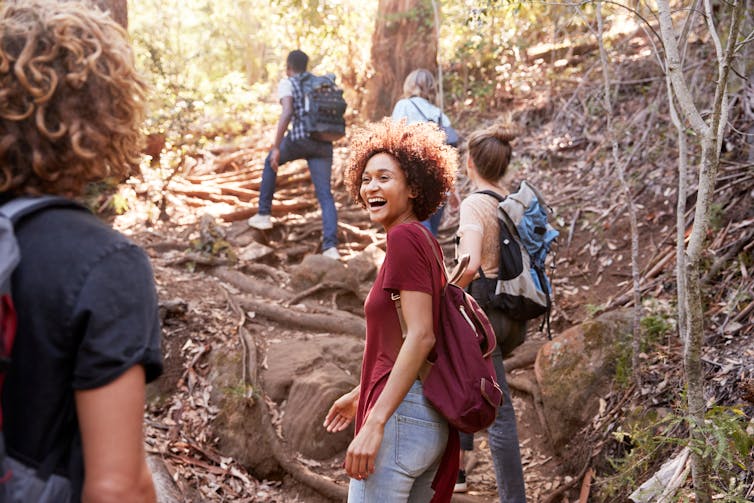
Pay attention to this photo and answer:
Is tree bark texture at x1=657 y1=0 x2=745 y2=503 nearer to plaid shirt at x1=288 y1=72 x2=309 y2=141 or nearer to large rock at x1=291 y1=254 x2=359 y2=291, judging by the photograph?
large rock at x1=291 y1=254 x2=359 y2=291

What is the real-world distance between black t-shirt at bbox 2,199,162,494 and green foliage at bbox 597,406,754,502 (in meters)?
2.30

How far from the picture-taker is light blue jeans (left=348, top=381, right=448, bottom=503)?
99.2 inches

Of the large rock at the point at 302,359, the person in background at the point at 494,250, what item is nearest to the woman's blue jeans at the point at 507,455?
the person in background at the point at 494,250

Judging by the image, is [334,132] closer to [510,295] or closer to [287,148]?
[287,148]

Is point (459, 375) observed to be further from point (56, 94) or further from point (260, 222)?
point (260, 222)

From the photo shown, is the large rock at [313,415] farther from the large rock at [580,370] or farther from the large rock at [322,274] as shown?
the large rock at [322,274]

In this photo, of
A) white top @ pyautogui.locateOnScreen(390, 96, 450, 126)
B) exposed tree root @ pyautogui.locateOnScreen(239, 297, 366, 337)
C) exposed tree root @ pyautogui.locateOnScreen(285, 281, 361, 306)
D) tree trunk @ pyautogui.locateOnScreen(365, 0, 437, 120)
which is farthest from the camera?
tree trunk @ pyautogui.locateOnScreen(365, 0, 437, 120)

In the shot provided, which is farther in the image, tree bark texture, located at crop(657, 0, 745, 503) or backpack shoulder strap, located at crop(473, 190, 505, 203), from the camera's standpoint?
backpack shoulder strap, located at crop(473, 190, 505, 203)

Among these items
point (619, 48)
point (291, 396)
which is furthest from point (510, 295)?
point (619, 48)

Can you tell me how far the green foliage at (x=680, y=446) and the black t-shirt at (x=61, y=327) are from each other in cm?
230

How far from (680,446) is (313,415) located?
→ 2.66 meters

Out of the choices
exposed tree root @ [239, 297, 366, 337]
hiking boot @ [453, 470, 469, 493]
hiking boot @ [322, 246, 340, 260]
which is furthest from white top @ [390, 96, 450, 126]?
hiking boot @ [453, 470, 469, 493]

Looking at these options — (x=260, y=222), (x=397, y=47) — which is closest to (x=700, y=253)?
(x=260, y=222)

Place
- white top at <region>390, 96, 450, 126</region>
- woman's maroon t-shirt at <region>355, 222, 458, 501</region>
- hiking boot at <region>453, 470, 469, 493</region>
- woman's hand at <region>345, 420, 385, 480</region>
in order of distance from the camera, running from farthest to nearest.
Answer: white top at <region>390, 96, 450, 126</region>, hiking boot at <region>453, 470, 469, 493</region>, woman's maroon t-shirt at <region>355, 222, 458, 501</region>, woman's hand at <region>345, 420, 385, 480</region>
